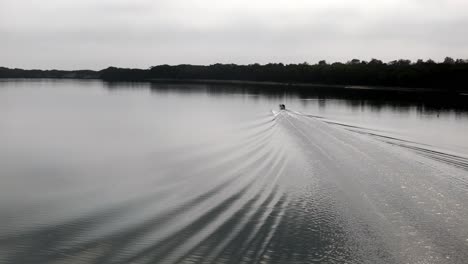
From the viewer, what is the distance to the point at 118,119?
113 ft

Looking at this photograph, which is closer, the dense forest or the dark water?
the dark water

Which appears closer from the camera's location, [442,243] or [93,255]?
[93,255]

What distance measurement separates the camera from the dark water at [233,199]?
28.1ft

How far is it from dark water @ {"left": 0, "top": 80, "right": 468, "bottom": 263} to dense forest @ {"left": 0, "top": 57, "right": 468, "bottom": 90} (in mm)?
82821

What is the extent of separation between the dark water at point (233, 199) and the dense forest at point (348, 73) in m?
82.8

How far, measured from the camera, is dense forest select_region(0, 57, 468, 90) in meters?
98.0

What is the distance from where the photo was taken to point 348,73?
12462 cm

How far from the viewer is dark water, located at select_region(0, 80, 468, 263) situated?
855cm

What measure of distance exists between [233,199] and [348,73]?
4685 inches

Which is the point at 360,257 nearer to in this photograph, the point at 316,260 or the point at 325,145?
the point at 316,260

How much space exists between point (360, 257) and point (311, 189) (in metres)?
5.10

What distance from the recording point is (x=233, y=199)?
39.3ft

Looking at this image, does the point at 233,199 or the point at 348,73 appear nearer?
the point at 233,199

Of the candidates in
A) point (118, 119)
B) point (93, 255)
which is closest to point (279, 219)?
point (93, 255)
